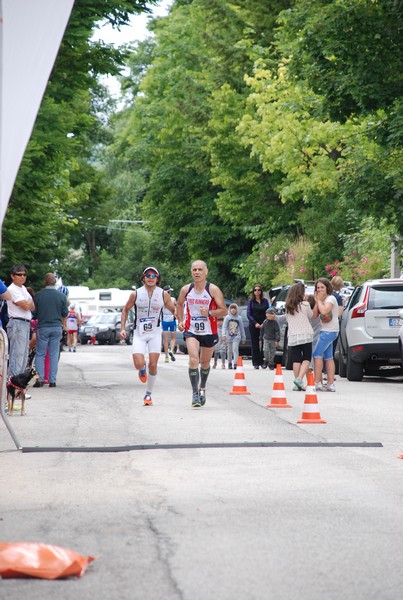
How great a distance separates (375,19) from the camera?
24.7 meters

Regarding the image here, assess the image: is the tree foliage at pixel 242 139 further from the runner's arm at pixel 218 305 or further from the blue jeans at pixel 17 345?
the runner's arm at pixel 218 305

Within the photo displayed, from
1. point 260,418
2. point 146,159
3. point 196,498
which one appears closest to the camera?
point 196,498

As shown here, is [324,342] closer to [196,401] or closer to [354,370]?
[354,370]

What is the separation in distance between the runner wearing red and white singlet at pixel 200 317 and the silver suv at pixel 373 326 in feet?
21.2

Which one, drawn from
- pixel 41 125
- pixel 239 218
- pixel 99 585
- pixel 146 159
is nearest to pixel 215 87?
pixel 239 218

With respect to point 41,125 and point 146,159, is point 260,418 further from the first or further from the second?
point 146,159

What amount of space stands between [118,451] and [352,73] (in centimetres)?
1490

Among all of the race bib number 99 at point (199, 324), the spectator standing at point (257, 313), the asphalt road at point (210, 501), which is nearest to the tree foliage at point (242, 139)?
the spectator standing at point (257, 313)

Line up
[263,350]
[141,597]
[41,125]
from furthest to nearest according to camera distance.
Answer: [263,350] → [41,125] → [141,597]

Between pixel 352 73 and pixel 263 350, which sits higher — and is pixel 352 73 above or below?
above

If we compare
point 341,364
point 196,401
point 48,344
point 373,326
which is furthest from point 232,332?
point 196,401

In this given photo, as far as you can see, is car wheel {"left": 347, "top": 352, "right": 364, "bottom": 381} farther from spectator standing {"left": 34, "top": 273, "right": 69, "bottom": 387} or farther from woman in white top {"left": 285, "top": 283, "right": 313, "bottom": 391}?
spectator standing {"left": 34, "top": 273, "right": 69, "bottom": 387}

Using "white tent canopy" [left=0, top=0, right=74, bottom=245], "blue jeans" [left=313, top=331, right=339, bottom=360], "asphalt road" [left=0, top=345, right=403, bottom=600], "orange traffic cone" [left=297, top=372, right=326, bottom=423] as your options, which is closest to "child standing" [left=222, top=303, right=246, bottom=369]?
"blue jeans" [left=313, top=331, right=339, bottom=360]

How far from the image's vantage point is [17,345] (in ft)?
59.4
